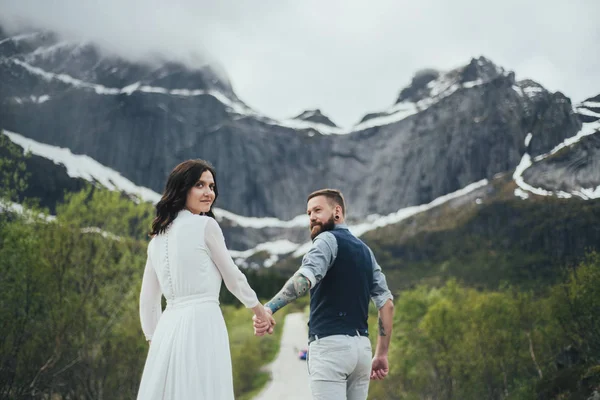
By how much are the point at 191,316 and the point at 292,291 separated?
931mm

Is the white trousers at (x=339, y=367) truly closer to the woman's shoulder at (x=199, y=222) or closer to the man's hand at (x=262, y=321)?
the man's hand at (x=262, y=321)

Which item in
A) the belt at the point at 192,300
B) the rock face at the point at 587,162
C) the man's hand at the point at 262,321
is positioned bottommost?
the man's hand at the point at 262,321

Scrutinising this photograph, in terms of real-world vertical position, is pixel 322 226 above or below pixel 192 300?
above

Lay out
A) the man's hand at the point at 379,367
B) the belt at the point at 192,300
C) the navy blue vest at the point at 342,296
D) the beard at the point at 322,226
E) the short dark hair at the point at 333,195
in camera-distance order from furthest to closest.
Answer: the man's hand at the point at 379,367 → the short dark hair at the point at 333,195 → the beard at the point at 322,226 → the navy blue vest at the point at 342,296 → the belt at the point at 192,300

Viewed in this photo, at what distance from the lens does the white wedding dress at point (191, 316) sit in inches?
179

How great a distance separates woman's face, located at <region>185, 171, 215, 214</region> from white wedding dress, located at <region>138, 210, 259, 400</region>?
0.10m

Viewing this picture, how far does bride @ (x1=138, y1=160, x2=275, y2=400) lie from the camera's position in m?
4.55

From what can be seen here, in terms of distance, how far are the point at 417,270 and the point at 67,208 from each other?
174620 millimetres

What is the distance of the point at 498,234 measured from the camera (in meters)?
192

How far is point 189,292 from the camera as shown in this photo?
4.74 m

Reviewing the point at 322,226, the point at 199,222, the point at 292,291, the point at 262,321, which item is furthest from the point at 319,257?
the point at 199,222

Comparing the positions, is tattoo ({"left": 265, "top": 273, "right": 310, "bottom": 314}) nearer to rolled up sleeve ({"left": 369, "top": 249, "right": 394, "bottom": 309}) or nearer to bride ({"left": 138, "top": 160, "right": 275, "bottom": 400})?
bride ({"left": 138, "top": 160, "right": 275, "bottom": 400})

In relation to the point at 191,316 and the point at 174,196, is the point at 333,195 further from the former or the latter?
the point at 191,316

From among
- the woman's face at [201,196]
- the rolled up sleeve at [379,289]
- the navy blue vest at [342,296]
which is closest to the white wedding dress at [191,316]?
the woman's face at [201,196]
